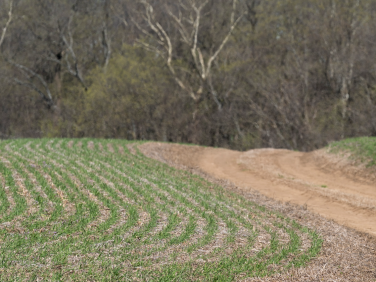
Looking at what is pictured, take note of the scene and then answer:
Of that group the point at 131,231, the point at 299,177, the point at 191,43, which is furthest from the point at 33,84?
the point at 131,231

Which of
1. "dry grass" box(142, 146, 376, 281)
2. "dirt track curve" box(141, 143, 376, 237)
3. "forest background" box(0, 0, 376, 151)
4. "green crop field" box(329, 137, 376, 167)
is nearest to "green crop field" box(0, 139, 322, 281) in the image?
"dry grass" box(142, 146, 376, 281)

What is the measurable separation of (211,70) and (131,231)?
32.1m

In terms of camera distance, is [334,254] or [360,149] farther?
[360,149]

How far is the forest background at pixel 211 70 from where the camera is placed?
34509mm

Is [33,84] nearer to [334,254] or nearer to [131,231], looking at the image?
[131,231]

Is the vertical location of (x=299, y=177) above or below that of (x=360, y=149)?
below

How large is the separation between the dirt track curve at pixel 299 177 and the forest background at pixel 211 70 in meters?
11.5

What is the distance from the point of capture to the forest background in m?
34.5

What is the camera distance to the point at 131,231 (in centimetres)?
773

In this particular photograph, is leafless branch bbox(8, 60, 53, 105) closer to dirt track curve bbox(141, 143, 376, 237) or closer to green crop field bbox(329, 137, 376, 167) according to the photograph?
dirt track curve bbox(141, 143, 376, 237)

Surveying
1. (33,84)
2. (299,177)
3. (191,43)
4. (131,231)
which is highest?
(191,43)

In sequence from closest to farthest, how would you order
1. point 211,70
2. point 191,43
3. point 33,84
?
1. point 191,43
2. point 211,70
3. point 33,84

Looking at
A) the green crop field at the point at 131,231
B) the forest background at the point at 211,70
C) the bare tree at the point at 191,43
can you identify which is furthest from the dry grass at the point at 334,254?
the bare tree at the point at 191,43

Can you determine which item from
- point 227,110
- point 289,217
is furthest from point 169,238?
point 227,110
